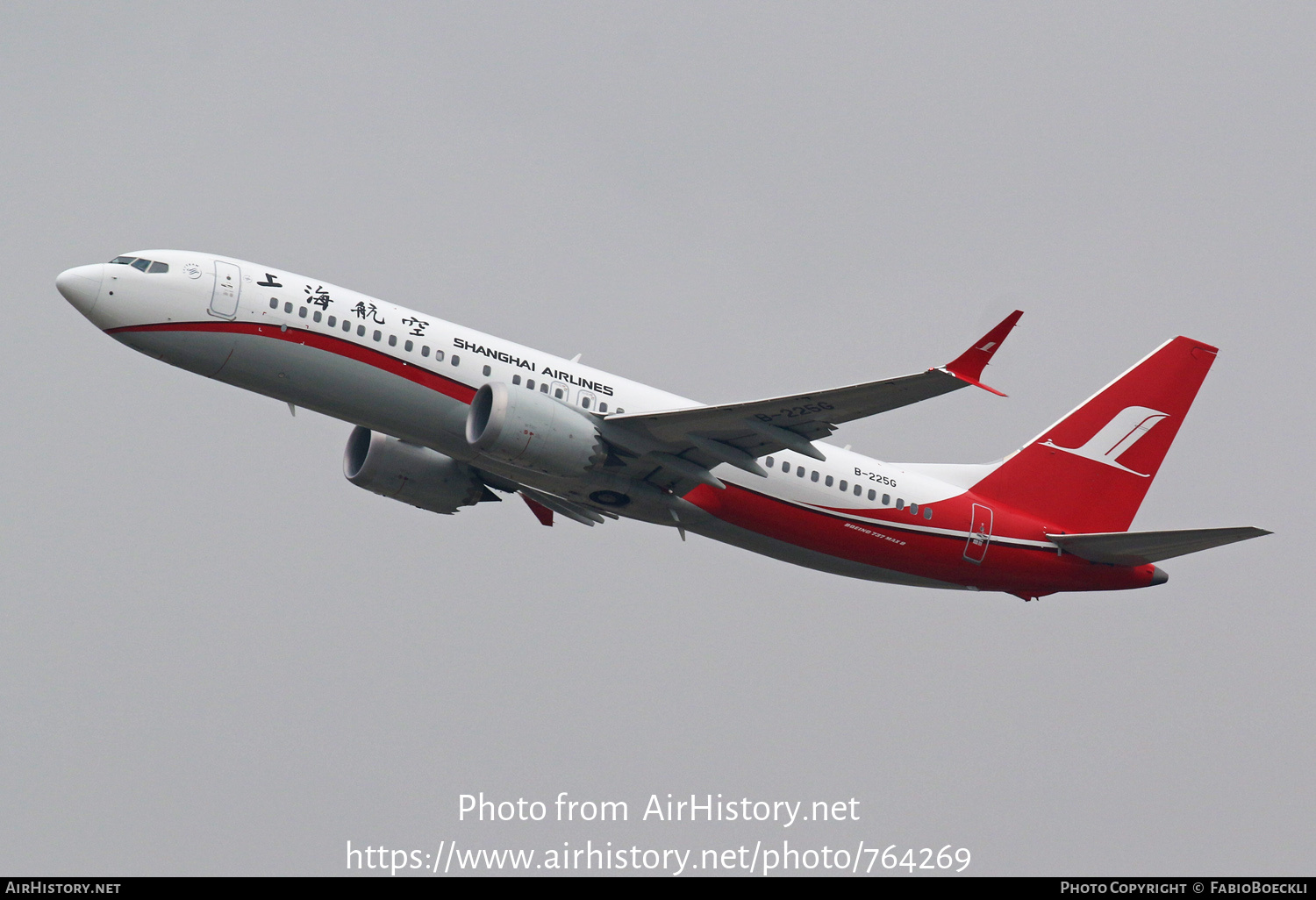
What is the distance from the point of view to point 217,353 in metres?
32.3

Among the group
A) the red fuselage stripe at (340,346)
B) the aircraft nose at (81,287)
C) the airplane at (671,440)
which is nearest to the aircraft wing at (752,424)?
the airplane at (671,440)

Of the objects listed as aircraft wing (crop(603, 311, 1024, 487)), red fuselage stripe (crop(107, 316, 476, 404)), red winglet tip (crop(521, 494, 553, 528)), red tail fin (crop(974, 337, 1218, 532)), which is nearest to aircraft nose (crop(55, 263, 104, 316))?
red fuselage stripe (crop(107, 316, 476, 404))

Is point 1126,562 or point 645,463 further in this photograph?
point 1126,562

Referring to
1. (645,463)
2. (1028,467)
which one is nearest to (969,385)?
(645,463)

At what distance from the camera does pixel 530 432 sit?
32.3 metres

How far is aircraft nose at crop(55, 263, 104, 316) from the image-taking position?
3188cm

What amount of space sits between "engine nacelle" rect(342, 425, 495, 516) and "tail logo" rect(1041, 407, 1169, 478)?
17.9 m

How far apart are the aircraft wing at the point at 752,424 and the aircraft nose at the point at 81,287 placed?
1275 cm

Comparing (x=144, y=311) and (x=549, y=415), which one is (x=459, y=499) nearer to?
(x=549, y=415)

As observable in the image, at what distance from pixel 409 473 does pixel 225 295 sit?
8.57m

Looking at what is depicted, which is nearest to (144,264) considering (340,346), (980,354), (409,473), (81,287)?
(81,287)

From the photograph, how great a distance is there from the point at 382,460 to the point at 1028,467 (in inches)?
763

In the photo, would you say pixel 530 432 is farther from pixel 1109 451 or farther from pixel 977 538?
pixel 1109 451

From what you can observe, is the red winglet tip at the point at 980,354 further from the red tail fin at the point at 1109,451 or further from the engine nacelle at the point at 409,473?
the engine nacelle at the point at 409,473
